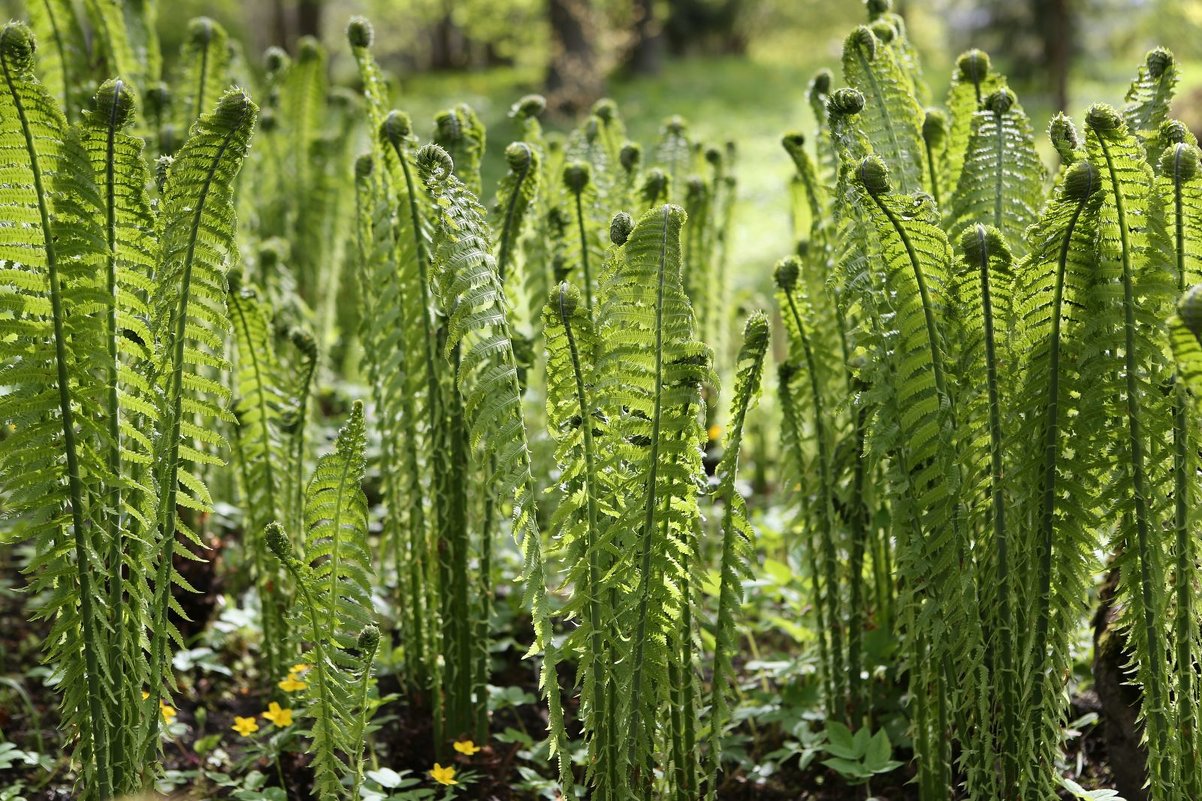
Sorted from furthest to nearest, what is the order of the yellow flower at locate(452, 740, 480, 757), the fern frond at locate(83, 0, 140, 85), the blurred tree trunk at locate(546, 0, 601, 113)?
1. the blurred tree trunk at locate(546, 0, 601, 113)
2. the fern frond at locate(83, 0, 140, 85)
3. the yellow flower at locate(452, 740, 480, 757)

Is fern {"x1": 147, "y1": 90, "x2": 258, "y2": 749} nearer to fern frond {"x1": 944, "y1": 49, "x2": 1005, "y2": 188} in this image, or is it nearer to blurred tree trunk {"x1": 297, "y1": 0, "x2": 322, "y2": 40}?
fern frond {"x1": 944, "y1": 49, "x2": 1005, "y2": 188}

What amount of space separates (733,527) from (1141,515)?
1.90 feet

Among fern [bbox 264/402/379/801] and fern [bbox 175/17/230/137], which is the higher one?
fern [bbox 175/17/230/137]

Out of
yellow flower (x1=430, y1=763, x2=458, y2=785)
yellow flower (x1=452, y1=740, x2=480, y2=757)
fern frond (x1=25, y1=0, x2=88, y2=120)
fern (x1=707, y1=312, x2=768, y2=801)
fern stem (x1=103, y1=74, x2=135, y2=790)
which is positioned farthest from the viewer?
fern frond (x1=25, y1=0, x2=88, y2=120)

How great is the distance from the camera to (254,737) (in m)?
2.35

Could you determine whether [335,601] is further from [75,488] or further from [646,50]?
[646,50]

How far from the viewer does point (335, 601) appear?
5.55ft

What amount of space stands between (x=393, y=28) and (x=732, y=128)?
19.9 metres

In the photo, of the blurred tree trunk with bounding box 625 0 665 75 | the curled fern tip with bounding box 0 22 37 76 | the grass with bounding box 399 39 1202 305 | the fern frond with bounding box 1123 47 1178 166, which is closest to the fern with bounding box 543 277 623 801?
the curled fern tip with bounding box 0 22 37 76

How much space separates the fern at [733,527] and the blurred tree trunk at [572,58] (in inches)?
477

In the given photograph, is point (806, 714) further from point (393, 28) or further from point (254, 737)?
point (393, 28)

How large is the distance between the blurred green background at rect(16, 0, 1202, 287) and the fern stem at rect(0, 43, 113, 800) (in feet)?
18.9

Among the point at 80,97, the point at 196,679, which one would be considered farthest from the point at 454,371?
the point at 80,97

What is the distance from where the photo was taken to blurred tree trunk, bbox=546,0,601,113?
1327 cm
